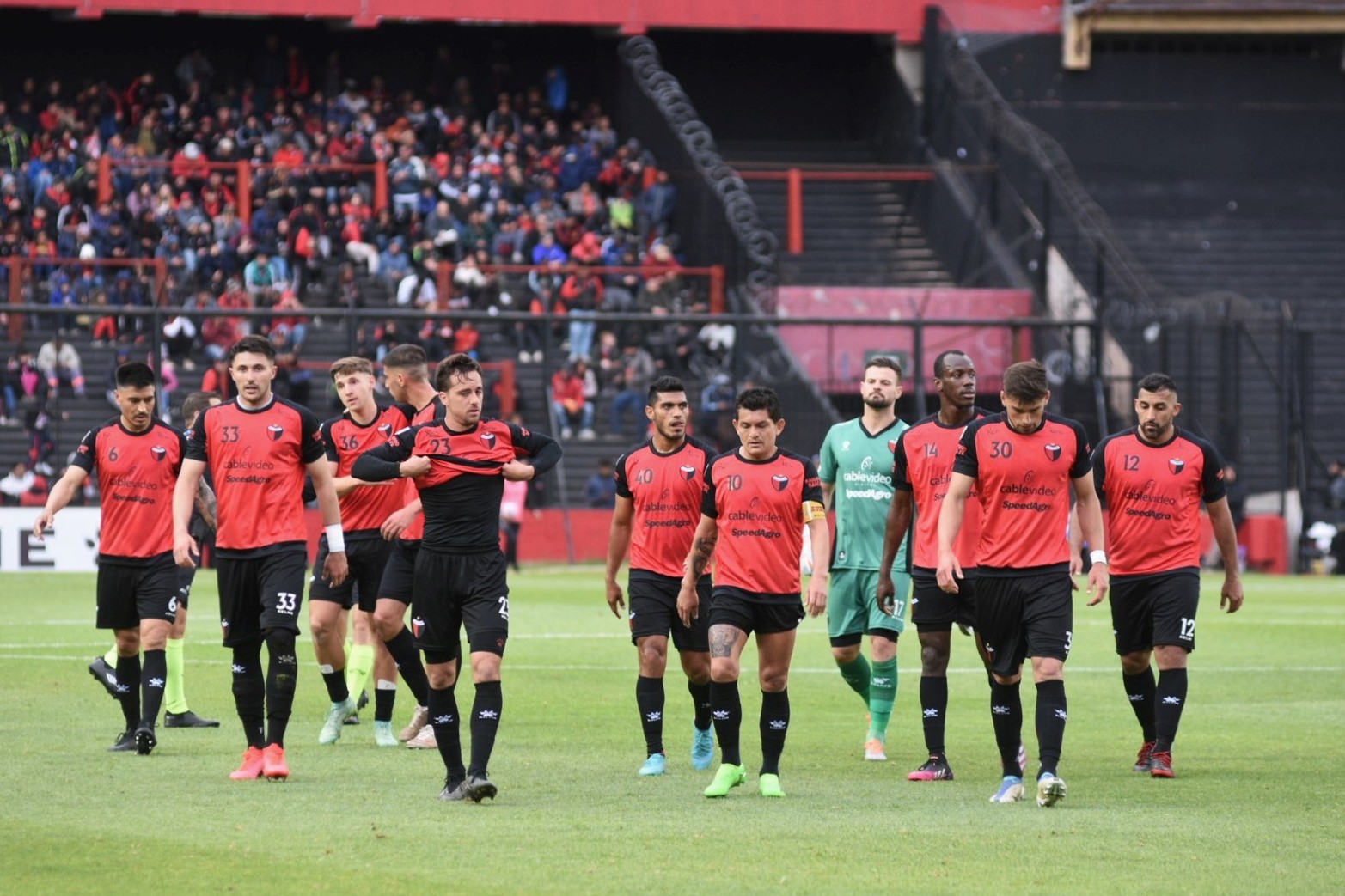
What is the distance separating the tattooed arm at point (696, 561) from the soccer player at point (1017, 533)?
1.20 meters

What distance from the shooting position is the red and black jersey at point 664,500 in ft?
39.0

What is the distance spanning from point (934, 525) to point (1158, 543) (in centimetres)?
127

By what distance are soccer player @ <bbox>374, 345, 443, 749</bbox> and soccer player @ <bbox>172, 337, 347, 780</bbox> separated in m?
0.92

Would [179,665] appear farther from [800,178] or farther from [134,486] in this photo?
[800,178]

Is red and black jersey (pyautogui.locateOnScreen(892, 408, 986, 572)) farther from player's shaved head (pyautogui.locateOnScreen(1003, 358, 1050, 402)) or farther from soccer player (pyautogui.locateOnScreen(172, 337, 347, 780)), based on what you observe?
soccer player (pyautogui.locateOnScreen(172, 337, 347, 780))

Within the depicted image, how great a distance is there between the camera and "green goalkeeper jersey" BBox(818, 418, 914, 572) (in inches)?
512

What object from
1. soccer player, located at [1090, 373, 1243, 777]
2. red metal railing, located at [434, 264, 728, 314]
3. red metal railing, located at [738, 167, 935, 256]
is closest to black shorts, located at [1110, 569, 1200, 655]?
soccer player, located at [1090, 373, 1243, 777]

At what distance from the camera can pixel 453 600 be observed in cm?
1056

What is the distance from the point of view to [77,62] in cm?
4122

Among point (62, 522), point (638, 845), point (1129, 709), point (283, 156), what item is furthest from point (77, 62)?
point (638, 845)

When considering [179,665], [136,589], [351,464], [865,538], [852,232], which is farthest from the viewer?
[852,232]

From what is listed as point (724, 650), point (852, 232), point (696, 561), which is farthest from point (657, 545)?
point (852, 232)

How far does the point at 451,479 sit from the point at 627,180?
29.3 meters

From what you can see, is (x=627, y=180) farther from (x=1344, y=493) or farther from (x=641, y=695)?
(x=641, y=695)
